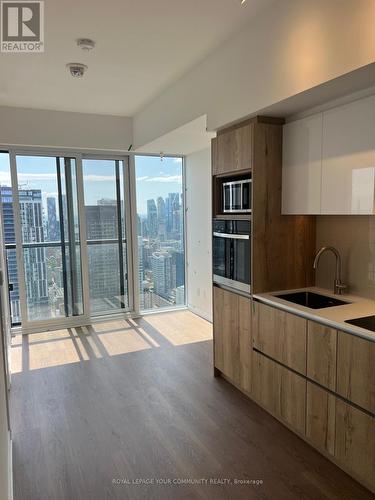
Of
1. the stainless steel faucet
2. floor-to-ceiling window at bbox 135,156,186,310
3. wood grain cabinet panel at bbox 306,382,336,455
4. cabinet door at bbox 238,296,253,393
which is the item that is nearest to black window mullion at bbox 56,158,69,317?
floor-to-ceiling window at bbox 135,156,186,310

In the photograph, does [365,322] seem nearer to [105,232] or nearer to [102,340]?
[102,340]

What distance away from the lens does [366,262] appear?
269 cm

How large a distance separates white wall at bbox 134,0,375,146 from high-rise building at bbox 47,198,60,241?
2.39 metres

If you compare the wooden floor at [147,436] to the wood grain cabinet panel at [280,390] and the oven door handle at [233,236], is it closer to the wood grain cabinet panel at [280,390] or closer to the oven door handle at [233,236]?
the wood grain cabinet panel at [280,390]

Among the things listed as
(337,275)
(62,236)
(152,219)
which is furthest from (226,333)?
(62,236)

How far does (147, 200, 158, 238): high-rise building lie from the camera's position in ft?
18.7

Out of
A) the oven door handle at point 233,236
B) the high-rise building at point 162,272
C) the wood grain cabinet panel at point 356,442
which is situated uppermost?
the oven door handle at point 233,236

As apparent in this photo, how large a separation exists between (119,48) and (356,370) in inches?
112

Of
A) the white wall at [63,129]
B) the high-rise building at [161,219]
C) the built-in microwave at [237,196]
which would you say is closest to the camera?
the built-in microwave at [237,196]

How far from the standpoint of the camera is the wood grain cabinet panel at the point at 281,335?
247cm

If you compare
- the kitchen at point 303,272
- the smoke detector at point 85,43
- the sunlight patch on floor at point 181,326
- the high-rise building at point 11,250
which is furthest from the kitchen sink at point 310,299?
the high-rise building at point 11,250

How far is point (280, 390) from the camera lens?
8.85ft

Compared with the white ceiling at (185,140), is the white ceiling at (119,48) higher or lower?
Result: higher

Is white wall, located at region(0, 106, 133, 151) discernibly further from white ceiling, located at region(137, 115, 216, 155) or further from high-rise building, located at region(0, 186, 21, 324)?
high-rise building, located at region(0, 186, 21, 324)
